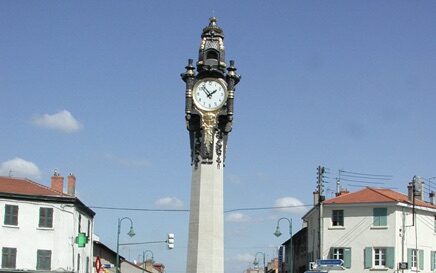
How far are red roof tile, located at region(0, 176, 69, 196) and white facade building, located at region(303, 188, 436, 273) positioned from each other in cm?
2214

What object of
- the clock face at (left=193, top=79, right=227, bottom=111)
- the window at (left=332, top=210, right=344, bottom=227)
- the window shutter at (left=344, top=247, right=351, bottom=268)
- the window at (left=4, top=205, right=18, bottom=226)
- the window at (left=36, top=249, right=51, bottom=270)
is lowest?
the window at (left=36, top=249, right=51, bottom=270)

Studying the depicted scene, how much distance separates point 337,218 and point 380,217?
372 cm

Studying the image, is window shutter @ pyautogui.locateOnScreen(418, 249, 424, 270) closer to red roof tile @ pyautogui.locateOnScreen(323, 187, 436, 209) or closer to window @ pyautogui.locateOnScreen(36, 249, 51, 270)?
red roof tile @ pyautogui.locateOnScreen(323, 187, 436, 209)

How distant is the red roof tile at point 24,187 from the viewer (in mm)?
64938

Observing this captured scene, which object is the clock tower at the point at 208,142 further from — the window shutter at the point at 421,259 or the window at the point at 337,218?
the window shutter at the point at 421,259

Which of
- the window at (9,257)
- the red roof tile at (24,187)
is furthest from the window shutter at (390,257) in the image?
the window at (9,257)

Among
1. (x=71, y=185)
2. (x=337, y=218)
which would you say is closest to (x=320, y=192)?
(x=337, y=218)

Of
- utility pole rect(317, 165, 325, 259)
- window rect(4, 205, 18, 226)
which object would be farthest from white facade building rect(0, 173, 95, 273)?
utility pole rect(317, 165, 325, 259)

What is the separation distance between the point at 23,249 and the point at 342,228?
2591cm

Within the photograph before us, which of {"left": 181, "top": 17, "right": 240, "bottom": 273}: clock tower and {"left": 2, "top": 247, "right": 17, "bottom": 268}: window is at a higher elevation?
{"left": 181, "top": 17, "right": 240, "bottom": 273}: clock tower

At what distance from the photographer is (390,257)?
224 ft

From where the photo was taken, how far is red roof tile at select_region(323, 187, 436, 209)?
231ft

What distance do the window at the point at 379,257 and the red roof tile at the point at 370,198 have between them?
13.2 feet

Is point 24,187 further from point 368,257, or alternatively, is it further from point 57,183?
point 368,257
